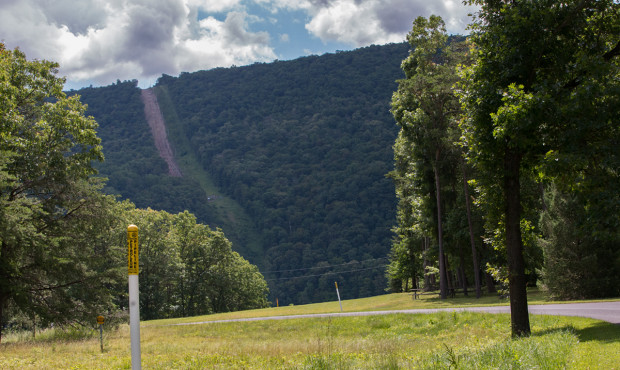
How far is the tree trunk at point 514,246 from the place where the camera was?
12203 mm

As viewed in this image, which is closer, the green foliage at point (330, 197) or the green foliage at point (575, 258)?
the green foliage at point (575, 258)

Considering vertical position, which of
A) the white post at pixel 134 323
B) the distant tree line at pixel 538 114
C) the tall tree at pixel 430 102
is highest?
the tall tree at pixel 430 102

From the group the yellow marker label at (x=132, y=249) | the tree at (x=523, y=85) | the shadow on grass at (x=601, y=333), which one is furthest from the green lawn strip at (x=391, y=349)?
the yellow marker label at (x=132, y=249)

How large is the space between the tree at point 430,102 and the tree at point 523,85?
17625 millimetres

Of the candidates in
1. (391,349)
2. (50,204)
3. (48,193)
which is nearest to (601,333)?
(391,349)

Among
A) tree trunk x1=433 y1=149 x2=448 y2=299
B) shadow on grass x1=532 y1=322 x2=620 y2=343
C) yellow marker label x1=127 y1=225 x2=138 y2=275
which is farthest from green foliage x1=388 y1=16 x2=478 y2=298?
yellow marker label x1=127 y1=225 x2=138 y2=275

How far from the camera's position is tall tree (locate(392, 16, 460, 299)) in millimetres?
31594

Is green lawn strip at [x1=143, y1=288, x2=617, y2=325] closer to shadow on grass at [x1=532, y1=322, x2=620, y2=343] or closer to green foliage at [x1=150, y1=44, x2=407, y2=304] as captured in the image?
shadow on grass at [x1=532, y1=322, x2=620, y2=343]

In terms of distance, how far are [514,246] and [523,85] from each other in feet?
13.1

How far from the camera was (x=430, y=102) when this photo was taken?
32.3 m

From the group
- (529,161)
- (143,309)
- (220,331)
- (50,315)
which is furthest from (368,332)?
(143,309)

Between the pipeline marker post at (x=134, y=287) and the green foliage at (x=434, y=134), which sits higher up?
the green foliage at (x=434, y=134)

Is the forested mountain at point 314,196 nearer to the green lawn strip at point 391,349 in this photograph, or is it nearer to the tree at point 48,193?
the tree at point 48,193

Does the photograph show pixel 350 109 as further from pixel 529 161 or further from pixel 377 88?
pixel 529 161
